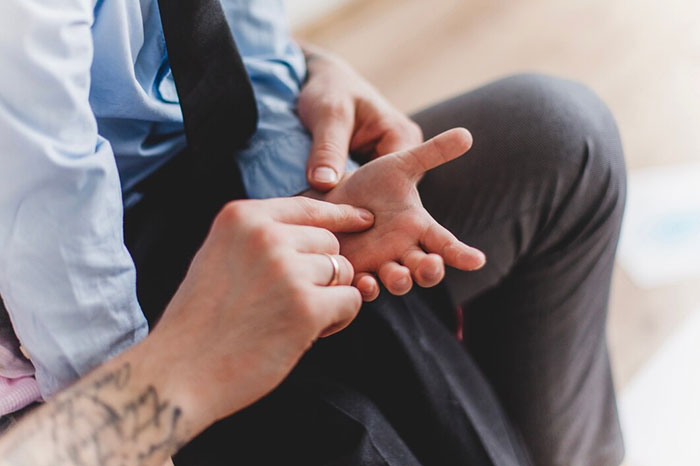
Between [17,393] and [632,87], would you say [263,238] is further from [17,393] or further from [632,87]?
[632,87]

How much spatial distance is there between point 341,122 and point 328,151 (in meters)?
0.05

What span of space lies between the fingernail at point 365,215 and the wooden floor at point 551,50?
86cm

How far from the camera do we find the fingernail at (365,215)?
1.83 ft

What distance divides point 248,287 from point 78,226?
129 mm

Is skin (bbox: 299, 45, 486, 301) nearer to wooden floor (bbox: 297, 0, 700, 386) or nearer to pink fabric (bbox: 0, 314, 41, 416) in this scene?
pink fabric (bbox: 0, 314, 41, 416)

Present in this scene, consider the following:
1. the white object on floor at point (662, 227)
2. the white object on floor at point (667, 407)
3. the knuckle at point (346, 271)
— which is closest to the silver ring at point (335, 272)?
the knuckle at point (346, 271)

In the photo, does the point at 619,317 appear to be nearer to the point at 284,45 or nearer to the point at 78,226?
the point at 284,45

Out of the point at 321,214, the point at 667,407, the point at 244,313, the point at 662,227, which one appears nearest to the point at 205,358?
the point at 244,313

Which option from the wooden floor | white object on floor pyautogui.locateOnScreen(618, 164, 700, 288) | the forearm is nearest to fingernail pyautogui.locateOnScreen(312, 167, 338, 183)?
the forearm

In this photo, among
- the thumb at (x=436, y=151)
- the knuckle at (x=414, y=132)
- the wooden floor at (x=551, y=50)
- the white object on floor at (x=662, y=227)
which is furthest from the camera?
the wooden floor at (x=551, y=50)

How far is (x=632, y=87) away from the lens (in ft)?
4.63

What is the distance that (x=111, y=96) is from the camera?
1.71 feet

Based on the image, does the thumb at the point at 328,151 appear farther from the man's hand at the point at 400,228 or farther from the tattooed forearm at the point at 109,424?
the tattooed forearm at the point at 109,424

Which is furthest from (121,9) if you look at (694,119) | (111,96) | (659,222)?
(694,119)
